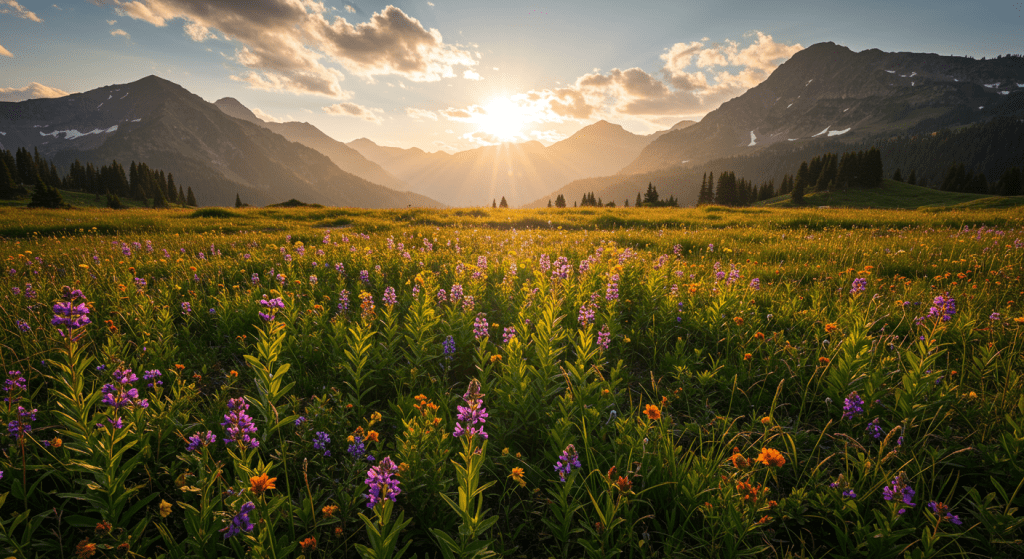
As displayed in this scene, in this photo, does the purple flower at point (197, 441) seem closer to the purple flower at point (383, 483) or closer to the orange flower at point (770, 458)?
the purple flower at point (383, 483)

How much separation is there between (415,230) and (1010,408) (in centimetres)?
1506

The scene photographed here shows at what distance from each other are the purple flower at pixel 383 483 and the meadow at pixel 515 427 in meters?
0.02

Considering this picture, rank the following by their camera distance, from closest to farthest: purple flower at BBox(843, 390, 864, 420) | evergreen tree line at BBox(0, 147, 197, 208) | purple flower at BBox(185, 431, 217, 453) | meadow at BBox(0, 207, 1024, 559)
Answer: meadow at BBox(0, 207, 1024, 559) → purple flower at BBox(185, 431, 217, 453) → purple flower at BBox(843, 390, 864, 420) → evergreen tree line at BBox(0, 147, 197, 208)

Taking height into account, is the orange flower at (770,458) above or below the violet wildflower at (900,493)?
above

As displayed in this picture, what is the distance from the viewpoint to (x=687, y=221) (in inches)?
729

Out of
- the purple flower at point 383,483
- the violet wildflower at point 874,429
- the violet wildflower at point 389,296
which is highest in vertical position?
the violet wildflower at point 389,296

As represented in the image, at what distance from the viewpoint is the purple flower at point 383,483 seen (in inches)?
64.9

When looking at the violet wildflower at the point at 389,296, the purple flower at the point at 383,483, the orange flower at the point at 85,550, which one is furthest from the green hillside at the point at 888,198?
the orange flower at the point at 85,550

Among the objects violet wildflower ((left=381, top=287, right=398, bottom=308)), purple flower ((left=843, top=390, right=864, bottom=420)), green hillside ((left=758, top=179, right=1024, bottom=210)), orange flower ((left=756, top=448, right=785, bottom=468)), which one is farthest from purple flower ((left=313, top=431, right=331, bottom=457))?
green hillside ((left=758, top=179, right=1024, bottom=210))

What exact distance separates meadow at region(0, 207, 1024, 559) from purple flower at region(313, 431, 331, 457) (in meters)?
0.02

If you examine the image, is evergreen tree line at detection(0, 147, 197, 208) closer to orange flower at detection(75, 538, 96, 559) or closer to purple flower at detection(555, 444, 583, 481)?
orange flower at detection(75, 538, 96, 559)

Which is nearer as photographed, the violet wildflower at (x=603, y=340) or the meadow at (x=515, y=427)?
the meadow at (x=515, y=427)

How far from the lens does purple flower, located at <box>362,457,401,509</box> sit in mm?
1649

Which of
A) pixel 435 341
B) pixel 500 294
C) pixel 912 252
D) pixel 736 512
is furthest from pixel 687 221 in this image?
pixel 736 512
